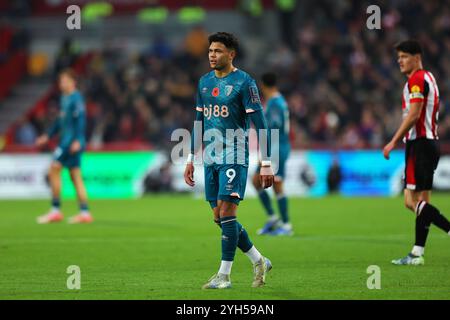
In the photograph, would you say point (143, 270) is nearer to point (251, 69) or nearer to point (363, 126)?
point (363, 126)

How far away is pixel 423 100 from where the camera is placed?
34.6ft

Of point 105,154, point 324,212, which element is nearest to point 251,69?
point 105,154

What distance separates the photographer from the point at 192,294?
8352 mm

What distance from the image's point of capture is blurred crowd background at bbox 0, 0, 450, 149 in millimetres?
25953

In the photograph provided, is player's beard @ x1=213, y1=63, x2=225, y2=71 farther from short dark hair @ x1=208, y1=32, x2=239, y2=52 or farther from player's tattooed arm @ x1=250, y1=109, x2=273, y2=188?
player's tattooed arm @ x1=250, y1=109, x2=273, y2=188

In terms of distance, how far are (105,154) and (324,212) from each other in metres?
7.66

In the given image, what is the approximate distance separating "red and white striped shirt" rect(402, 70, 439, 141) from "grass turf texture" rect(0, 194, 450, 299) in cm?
149

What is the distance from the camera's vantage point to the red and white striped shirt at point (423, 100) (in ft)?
34.5

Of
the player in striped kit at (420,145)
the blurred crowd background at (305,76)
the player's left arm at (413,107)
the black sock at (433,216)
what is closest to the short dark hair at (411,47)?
the player in striped kit at (420,145)

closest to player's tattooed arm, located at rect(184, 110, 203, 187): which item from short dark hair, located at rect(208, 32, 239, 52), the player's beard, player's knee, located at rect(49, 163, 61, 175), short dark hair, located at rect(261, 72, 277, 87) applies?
the player's beard

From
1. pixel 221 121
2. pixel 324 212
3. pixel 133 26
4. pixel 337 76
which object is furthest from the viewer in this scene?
pixel 133 26

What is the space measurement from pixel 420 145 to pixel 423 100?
53 cm

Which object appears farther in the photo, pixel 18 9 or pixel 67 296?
pixel 18 9

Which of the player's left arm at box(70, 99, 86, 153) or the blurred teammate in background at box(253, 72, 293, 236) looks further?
the player's left arm at box(70, 99, 86, 153)
